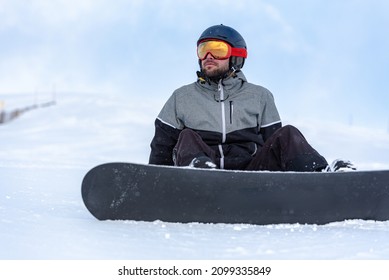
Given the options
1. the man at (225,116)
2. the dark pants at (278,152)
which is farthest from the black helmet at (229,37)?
the dark pants at (278,152)

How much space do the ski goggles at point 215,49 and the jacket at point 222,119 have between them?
19 cm

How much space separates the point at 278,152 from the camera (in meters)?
3.68

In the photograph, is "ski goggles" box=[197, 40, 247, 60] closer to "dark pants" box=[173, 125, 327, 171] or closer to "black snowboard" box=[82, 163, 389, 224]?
"dark pants" box=[173, 125, 327, 171]

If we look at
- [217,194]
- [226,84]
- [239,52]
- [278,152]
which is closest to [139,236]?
[217,194]

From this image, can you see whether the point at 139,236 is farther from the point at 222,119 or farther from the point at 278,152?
the point at 222,119

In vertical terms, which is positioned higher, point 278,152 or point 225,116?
point 225,116

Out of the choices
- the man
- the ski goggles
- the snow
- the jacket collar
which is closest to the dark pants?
the man

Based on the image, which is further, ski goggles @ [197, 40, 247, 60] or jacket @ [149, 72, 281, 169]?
ski goggles @ [197, 40, 247, 60]

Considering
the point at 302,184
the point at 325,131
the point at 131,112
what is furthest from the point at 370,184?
the point at 131,112

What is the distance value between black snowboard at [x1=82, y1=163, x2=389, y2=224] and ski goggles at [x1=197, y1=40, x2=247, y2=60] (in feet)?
4.56

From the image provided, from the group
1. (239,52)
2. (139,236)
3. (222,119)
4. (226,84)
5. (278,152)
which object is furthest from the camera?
(239,52)

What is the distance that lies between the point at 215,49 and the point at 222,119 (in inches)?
21.9

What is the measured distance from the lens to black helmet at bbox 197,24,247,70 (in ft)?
A: 13.7

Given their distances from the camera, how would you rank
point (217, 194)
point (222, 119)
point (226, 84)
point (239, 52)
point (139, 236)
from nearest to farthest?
point (139, 236)
point (217, 194)
point (222, 119)
point (226, 84)
point (239, 52)
